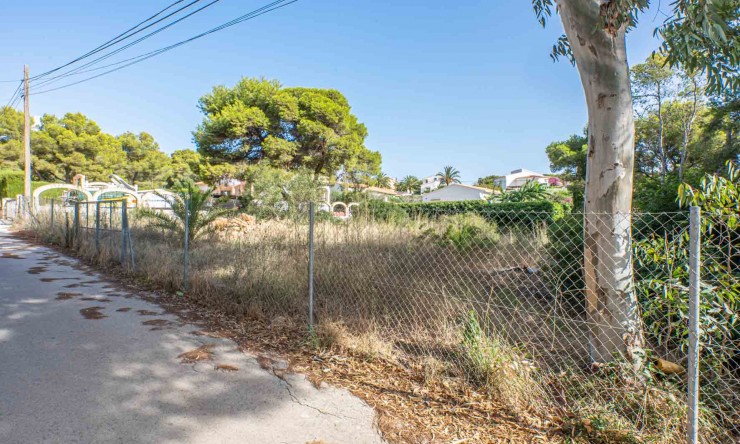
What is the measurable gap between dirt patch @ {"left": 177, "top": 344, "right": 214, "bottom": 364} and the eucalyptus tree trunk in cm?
365

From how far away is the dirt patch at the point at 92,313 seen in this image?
Result: 201 inches

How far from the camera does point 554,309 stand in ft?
10.4

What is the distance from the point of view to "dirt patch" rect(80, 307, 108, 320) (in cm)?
511

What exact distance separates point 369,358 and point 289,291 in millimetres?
1931

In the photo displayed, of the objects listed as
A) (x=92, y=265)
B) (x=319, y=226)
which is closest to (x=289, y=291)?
(x=319, y=226)

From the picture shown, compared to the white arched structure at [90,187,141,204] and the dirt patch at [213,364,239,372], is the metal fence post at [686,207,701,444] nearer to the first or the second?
the dirt patch at [213,364,239,372]

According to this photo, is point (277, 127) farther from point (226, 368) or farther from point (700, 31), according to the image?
point (700, 31)

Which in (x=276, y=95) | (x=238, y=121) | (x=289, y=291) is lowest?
(x=289, y=291)

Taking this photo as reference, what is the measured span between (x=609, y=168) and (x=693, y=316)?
1.41 m

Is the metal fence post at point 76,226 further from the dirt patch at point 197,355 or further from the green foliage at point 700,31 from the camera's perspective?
the green foliage at point 700,31

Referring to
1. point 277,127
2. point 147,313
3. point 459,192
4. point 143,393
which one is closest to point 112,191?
point 277,127

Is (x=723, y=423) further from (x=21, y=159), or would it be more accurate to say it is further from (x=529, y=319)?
(x=21, y=159)

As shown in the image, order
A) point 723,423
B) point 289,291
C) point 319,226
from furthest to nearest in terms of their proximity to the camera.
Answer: point 319,226, point 289,291, point 723,423

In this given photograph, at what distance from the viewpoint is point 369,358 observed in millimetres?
3844
